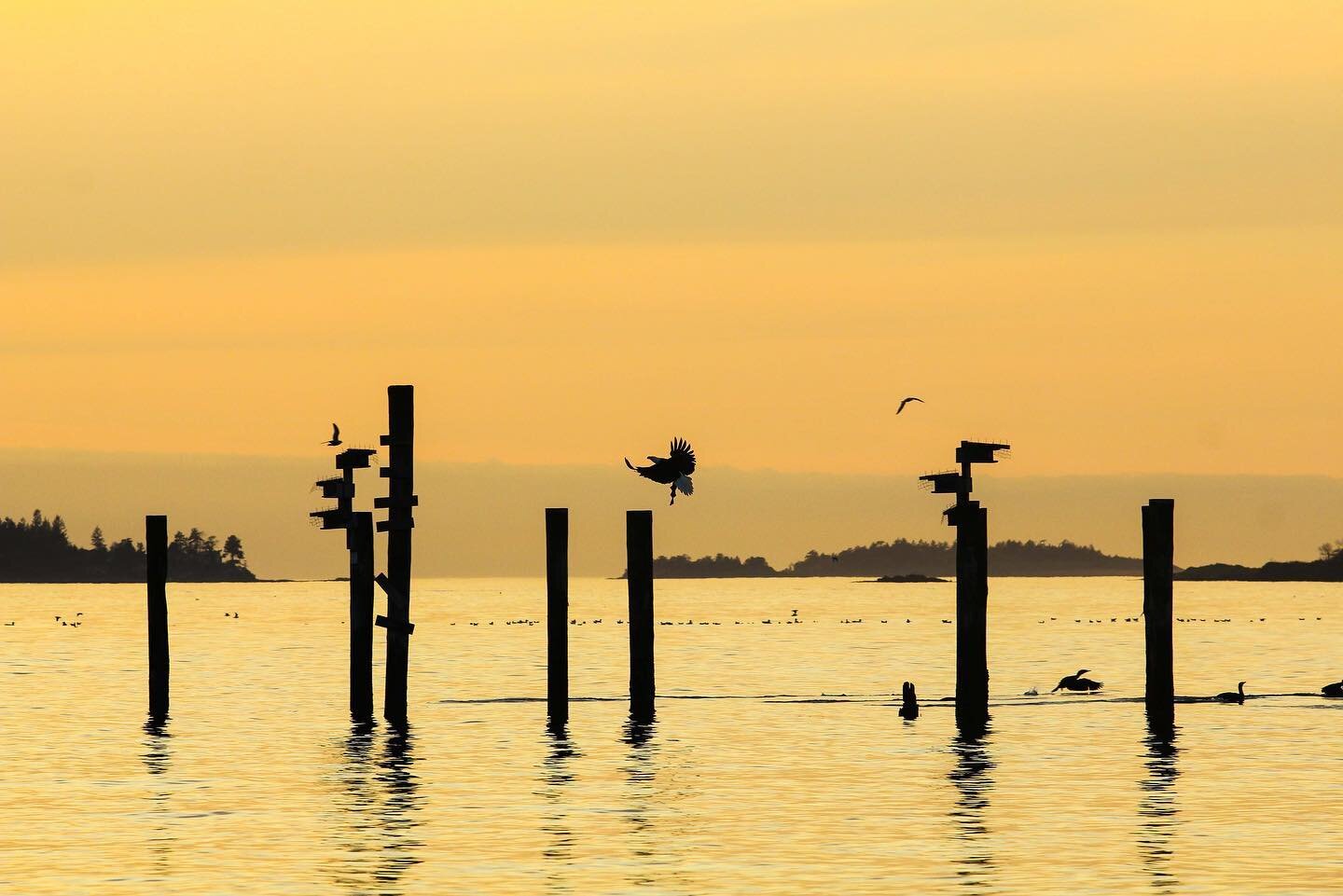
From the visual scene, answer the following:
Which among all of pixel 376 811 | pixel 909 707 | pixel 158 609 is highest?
pixel 158 609

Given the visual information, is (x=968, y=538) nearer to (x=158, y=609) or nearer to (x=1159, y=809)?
(x=1159, y=809)

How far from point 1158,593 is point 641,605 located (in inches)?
329

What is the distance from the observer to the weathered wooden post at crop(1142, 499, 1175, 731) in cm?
3566

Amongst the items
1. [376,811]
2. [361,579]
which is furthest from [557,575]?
[376,811]

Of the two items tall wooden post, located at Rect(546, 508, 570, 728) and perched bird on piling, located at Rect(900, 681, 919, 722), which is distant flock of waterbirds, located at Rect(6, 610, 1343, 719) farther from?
tall wooden post, located at Rect(546, 508, 570, 728)

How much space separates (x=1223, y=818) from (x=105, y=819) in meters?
13.7

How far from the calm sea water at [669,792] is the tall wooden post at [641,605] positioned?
2.37 ft

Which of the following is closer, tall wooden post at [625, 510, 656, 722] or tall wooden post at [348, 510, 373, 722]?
tall wooden post at [625, 510, 656, 722]

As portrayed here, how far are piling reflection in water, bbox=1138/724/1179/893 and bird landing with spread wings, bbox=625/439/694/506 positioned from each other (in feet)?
27.1

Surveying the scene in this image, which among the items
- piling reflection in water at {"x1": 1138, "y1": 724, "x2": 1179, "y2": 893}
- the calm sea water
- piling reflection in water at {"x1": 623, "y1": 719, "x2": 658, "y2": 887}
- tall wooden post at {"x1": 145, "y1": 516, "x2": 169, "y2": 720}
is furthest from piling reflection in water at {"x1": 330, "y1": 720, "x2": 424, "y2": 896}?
piling reflection in water at {"x1": 1138, "y1": 724, "x2": 1179, "y2": 893}

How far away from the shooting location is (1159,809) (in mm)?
29391

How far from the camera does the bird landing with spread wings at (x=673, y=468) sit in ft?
119

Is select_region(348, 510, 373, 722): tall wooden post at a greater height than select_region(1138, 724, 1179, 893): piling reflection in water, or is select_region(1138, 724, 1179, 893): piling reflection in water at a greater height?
select_region(348, 510, 373, 722): tall wooden post

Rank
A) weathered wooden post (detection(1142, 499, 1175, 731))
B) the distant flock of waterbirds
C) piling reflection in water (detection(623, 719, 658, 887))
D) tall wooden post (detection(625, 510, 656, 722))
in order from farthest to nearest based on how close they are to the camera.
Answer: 1. the distant flock of waterbirds
2. tall wooden post (detection(625, 510, 656, 722))
3. weathered wooden post (detection(1142, 499, 1175, 731))
4. piling reflection in water (detection(623, 719, 658, 887))
